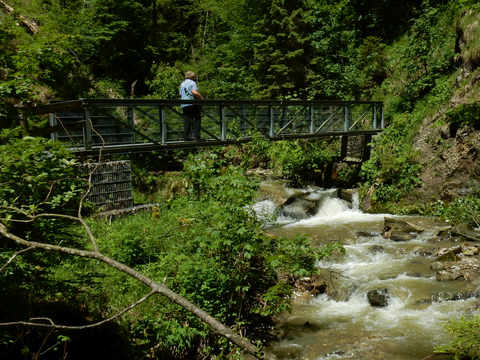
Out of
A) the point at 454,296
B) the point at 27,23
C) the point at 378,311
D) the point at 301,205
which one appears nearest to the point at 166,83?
the point at 27,23

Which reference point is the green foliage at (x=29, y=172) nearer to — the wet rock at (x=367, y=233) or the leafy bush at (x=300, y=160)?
the wet rock at (x=367, y=233)

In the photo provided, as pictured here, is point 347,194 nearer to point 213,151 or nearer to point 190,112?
point 213,151

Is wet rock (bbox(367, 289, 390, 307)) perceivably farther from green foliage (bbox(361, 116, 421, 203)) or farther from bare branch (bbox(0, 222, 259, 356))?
green foliage (bbox(361, 116, 421, 203))

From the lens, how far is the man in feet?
31.4

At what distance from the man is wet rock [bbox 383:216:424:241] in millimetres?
5341

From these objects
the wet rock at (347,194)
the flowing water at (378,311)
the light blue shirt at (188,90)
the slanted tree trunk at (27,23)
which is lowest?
the flowing water at (378,311)

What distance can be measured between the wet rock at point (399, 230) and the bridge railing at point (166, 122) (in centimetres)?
413

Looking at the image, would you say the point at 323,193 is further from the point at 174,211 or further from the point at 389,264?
the point at 174,211

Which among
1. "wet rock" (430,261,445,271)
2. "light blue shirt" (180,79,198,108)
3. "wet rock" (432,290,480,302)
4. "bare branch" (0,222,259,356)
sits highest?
"light blue shirt" (180,79,198,108)

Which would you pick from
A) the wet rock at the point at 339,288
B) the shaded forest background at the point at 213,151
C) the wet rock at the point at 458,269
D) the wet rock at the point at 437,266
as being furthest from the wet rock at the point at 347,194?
the wet rock at the point at 339,288

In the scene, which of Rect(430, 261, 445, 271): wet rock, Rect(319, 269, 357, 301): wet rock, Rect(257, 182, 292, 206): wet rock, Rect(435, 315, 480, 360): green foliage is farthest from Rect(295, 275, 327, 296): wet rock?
Rect(257, 182, 292, 206): wet rock

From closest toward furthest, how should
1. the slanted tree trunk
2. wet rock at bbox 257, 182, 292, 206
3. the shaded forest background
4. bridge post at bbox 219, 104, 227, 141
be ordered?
the shaded forest background, bridge post at bbox 219, 104, 227, 141, wet rock at bbox 257, 182, 292, 206, the slanted tree trunk

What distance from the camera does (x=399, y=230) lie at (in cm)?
953

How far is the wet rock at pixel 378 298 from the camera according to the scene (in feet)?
20.7
